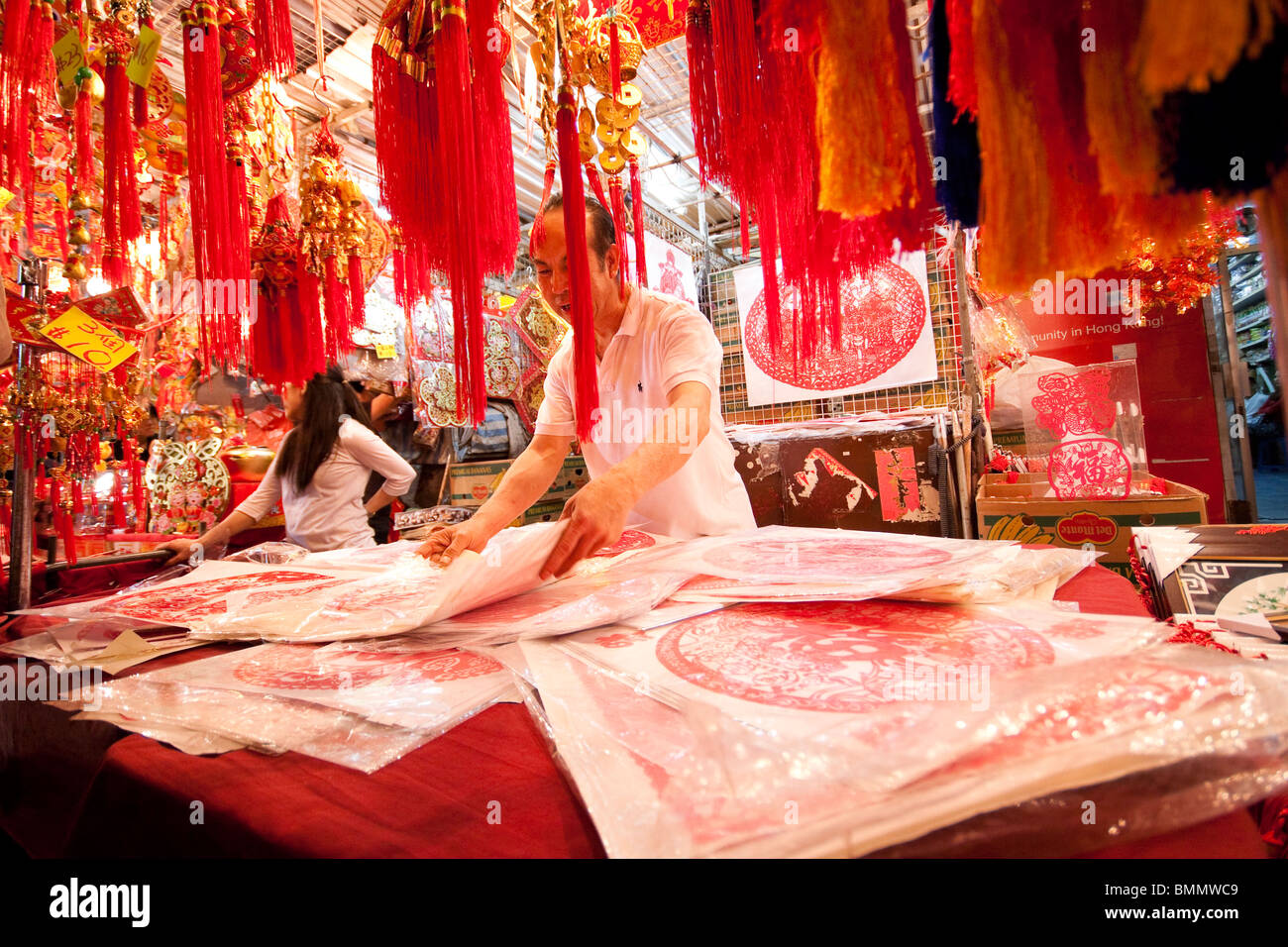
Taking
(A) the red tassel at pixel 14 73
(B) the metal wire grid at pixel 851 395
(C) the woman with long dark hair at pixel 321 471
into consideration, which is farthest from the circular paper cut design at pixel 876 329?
(A) the red tassel at pixel 14 73

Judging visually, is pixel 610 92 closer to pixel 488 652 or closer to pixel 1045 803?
pixel 488 652

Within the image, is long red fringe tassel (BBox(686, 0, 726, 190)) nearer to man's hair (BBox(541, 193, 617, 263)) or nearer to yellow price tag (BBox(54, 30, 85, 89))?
man's hair (BBox(541, 193, 617, 263))

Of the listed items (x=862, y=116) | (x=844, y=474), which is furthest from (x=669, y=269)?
(x=862, y=116)

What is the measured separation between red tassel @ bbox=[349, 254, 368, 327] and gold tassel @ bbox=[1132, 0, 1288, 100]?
1.66 m

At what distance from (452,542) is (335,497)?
5.86 feet

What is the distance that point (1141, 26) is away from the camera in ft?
1.40

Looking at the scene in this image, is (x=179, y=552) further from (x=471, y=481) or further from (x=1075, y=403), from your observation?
(x=1075, y=403)

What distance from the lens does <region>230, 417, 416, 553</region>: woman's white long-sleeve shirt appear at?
2.60 m

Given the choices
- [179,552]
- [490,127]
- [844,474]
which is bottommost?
[179,552]

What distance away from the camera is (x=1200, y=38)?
39cm

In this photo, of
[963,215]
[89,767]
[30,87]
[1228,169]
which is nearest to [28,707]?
[89,767]

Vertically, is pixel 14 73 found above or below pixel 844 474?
above

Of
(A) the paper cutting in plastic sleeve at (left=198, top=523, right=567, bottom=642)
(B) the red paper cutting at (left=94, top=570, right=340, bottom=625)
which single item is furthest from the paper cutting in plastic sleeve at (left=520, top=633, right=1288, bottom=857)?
(B) the red paper cutting at (left=94, top=570, right=340, bottom=625)

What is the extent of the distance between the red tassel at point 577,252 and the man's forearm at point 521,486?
0.60 metres
